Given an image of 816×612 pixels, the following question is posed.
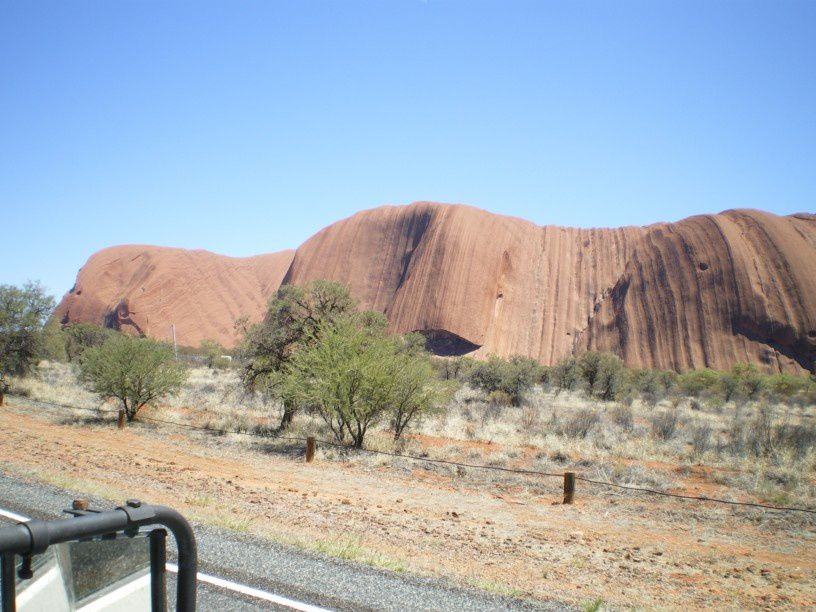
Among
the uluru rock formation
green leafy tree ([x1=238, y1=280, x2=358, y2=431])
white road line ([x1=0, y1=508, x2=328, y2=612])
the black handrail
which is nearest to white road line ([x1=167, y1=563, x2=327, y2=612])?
white road line ([x1=0, y1=508, x2=328, y2=612])

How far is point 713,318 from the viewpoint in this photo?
59.7 metres

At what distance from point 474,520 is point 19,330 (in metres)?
23.9

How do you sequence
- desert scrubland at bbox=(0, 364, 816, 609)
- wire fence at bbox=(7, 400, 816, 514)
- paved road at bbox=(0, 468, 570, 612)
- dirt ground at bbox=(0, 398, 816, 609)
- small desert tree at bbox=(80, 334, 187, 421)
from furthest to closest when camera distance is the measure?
small desert tree at bbox=(80, 334, 187, 421) < wire fence at bbox=(7, 400, 816, 514) < desert scrubland at bbox=(0, 364, 816, 609) < dirt ground at bbox=(0, 398, 816, 609) < paved road at bbox=(0, 468, 570, 612)

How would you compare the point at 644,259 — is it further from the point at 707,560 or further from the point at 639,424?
the point at 707,560

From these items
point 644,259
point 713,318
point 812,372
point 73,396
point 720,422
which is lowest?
point 73,396

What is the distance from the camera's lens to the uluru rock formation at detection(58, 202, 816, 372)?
193ft

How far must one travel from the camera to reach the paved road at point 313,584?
479 cm

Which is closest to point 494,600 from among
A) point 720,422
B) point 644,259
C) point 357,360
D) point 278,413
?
point 357,360

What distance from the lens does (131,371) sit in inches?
749

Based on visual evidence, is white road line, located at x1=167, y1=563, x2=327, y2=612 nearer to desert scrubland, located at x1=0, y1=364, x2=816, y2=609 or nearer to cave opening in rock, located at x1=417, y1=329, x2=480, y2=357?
desert scrubland, located at x1=0, y1=364, x2=816, y2=609

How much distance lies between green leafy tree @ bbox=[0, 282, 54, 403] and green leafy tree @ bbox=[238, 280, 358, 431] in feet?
41.3

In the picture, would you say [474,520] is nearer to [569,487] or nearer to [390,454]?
[569,487]

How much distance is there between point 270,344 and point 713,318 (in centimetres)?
5354

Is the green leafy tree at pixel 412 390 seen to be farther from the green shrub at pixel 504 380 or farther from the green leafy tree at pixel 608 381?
the green leafy tree at pixel 608 381
